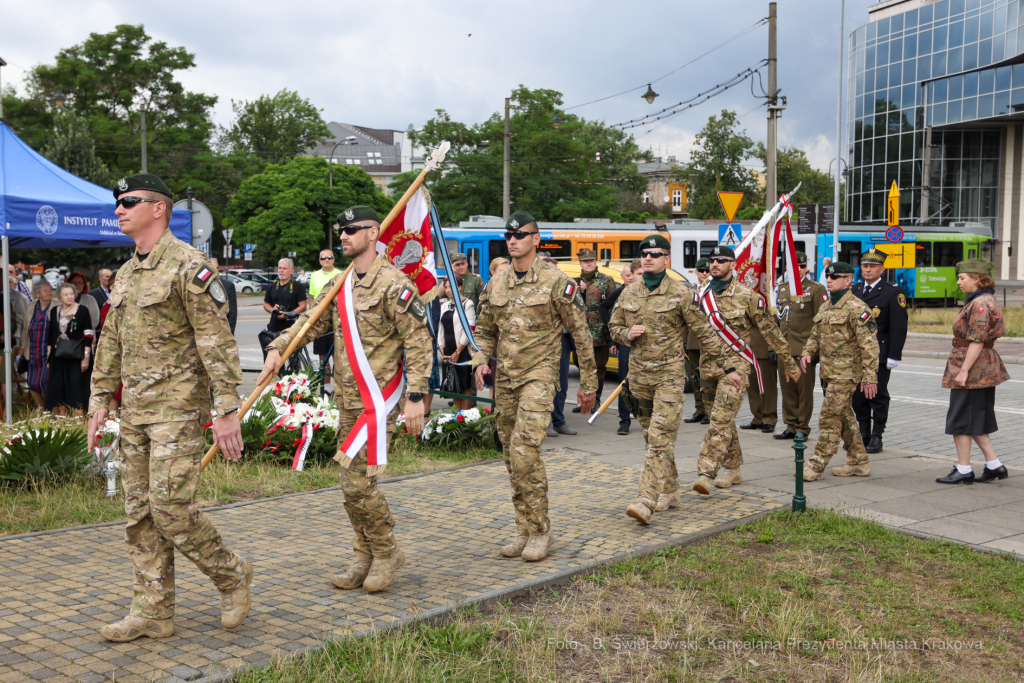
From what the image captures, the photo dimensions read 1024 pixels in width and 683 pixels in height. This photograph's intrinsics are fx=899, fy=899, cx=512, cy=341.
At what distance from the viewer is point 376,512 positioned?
16.5 ft

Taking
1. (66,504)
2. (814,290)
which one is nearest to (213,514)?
(66,504)

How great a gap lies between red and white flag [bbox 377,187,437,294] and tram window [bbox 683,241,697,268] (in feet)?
78.9

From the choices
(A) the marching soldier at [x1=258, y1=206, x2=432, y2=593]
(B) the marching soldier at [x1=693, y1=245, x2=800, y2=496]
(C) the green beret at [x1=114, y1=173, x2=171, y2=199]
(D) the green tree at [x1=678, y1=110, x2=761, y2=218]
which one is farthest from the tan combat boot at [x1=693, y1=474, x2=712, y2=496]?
(D) the green tree at [x1=678, y1=110, x2=761, y2=218]

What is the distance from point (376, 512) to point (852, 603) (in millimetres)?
2688

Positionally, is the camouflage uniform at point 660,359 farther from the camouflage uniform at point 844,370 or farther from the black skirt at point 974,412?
the black skirt at point 974,412

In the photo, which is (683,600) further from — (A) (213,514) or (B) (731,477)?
(A) (213,514)

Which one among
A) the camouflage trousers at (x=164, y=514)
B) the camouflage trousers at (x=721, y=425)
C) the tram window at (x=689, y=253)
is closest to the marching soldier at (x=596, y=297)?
the camouflage trousers at (x=721, y=425)

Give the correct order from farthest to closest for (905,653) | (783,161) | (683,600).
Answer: (783,161), (683,600), (905,653)

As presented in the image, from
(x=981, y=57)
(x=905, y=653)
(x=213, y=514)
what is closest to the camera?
(x=905, y=653)

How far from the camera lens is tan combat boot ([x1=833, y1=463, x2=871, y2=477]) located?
27.1 ft

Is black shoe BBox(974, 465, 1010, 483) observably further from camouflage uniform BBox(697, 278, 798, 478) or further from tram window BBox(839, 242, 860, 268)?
tram window BBox(839, 242, 860, 268)

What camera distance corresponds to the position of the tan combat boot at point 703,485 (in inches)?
291

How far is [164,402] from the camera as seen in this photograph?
4301mm

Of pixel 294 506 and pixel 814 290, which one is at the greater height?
pixel 814 290
